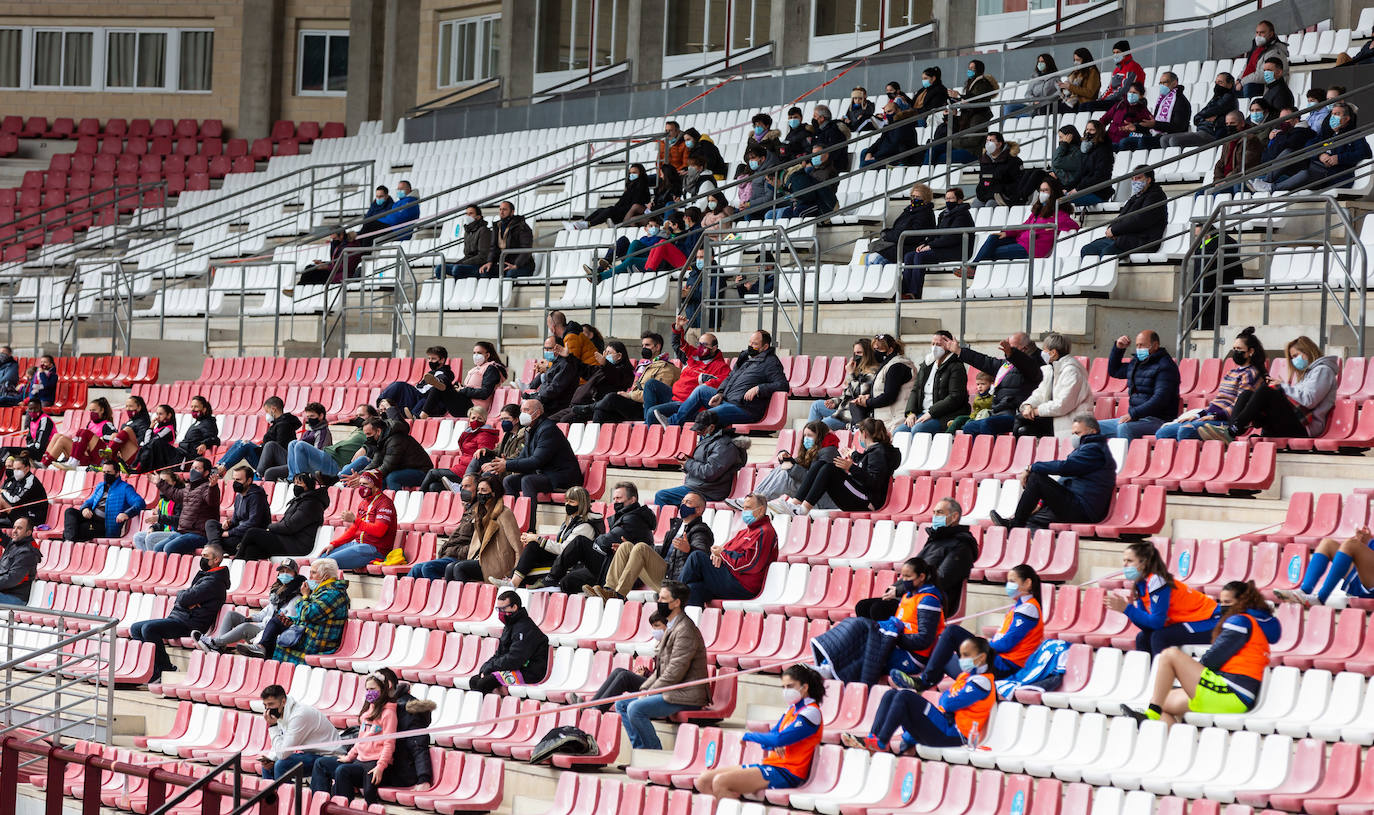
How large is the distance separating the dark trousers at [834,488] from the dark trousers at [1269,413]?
2.13m

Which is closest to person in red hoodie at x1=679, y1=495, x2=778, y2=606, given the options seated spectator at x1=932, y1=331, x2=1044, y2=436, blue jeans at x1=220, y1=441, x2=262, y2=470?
seated spectator at x1=932, y1=331, x2=1044, y2=436

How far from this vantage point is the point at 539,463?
40.2 feet

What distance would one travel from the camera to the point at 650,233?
54.2 feet

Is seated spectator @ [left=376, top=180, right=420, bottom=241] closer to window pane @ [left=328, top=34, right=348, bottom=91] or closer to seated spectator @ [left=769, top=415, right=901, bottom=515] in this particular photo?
window pane @ [left=328, top=34, right=348, bottom=91]

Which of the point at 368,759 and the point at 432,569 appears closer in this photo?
the point at 368,759

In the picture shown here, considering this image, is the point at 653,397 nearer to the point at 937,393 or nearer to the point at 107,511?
the point at 937,393

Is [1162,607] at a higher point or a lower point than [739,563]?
higher

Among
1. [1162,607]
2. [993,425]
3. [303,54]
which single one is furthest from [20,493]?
[303,54]

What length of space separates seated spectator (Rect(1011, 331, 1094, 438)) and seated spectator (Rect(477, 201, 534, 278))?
6.62 metres

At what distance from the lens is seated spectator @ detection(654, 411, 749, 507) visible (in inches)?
456

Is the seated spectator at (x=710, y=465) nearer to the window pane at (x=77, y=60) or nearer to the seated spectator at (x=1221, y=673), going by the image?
the seated spectator at (x=1221, y=673)

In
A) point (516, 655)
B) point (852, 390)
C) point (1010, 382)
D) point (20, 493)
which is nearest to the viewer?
point (516, 655)

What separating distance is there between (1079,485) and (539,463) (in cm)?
381

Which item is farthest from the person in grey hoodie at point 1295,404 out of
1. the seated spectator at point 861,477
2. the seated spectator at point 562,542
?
the seated spectator at point 562,542
